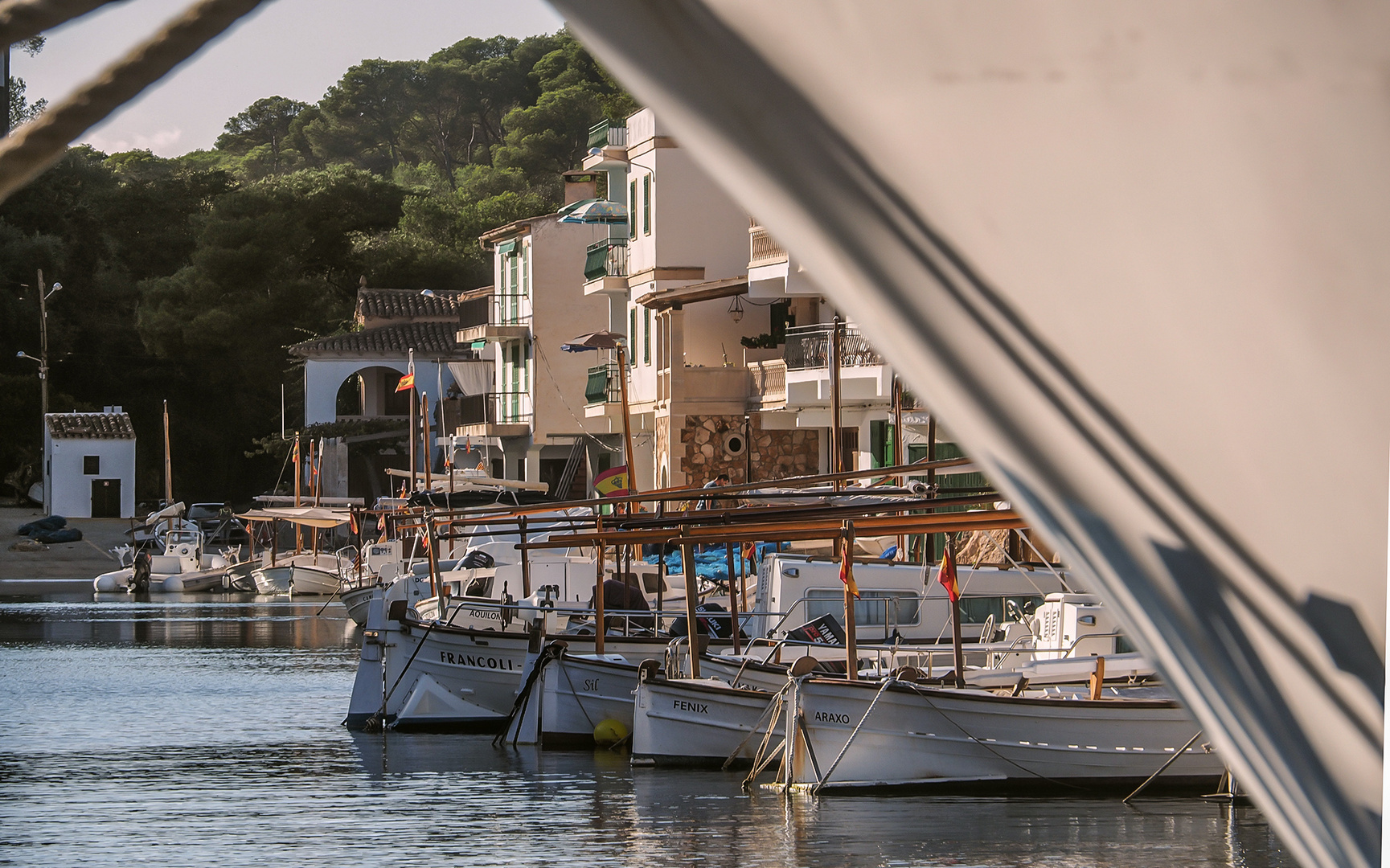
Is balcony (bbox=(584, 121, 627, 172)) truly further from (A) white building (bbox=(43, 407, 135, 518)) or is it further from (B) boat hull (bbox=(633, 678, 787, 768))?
(B) boat hull (bbox=(633, 678, 787, 768))

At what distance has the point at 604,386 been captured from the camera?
47.9 metres

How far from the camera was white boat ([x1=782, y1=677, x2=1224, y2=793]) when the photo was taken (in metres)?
18.2

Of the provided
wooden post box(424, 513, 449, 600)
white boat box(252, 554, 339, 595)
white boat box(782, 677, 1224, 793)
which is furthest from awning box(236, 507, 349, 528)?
white boat box(782, 677, 1224, 793)

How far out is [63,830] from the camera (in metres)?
17.1

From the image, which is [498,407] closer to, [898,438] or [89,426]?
[89,426]

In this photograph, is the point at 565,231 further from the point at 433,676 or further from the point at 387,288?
the point at 433,676

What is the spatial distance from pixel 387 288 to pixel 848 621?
5874 cm

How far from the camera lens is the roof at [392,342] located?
68.4 metres

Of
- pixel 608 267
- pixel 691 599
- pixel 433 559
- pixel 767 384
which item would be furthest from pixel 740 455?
pixel 691 599

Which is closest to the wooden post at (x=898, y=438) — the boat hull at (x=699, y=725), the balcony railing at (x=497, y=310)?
the boat hull at (x=699, y=725)

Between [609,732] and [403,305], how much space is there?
50312 millimetres

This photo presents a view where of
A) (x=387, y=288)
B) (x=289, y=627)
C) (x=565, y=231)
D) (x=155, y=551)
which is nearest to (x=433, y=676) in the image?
(x=289, y=627)

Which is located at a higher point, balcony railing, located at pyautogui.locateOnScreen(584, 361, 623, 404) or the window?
the window

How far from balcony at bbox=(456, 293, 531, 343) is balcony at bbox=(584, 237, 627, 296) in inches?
219
